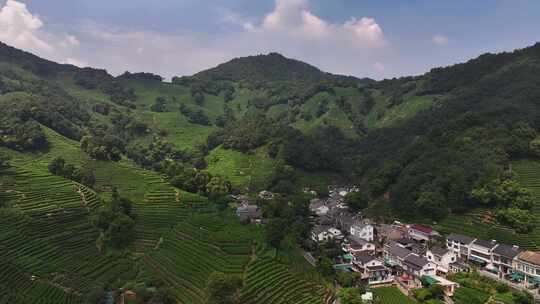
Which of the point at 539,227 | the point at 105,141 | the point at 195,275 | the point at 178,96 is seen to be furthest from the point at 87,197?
the point at 178,96

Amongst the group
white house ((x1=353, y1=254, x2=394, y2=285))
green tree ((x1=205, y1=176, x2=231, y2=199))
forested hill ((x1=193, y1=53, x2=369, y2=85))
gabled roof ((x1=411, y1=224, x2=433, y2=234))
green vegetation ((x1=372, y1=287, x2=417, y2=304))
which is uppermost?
forested hill ((x1=193, y1=53, x2=369, y2=85))

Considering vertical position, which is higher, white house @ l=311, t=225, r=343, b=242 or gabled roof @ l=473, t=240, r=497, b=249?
gabled roof @ l=473, t=240, r=497, b=249

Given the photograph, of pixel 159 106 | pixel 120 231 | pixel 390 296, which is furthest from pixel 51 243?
pixel 159 106

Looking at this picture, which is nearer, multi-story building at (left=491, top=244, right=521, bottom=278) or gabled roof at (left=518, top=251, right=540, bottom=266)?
gabled roof at (left=518, top=251, right=540, bottom=266)

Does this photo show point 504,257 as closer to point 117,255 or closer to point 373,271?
point 373,271

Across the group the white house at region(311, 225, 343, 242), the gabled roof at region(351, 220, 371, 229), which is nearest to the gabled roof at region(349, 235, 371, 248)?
the gabled roof at region(351, 220, 371, 229)

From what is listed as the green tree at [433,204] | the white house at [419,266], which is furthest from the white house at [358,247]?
the green tree at [433,204]

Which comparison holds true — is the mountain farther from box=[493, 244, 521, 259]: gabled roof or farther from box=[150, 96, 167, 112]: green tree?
box=[150, 96, 167, 112]: green tree
